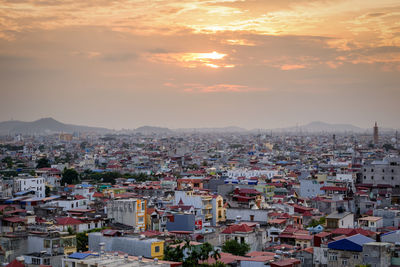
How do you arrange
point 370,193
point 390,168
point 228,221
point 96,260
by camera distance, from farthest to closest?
point 390,168 < point 370,193 < point 228,221 < point 96,260

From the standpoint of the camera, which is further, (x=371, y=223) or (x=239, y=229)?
(x=371, y=223)

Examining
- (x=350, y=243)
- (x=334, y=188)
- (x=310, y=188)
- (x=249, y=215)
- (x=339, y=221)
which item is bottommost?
(x=310, y=188)

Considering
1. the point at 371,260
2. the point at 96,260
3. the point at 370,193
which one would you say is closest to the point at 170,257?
the point at 96,260

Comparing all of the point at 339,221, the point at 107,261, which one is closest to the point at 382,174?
the point at 339,221

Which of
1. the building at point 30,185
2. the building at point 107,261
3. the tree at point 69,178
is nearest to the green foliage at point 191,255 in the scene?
the building at point 107,261

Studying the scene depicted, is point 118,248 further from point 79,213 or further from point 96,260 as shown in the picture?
point 79,213

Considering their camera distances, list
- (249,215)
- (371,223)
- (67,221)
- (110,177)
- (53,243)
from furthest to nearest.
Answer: (110,177), (249,215), (67,221), (371,223), (53,243)

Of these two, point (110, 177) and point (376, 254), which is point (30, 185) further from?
point (376, 254)
